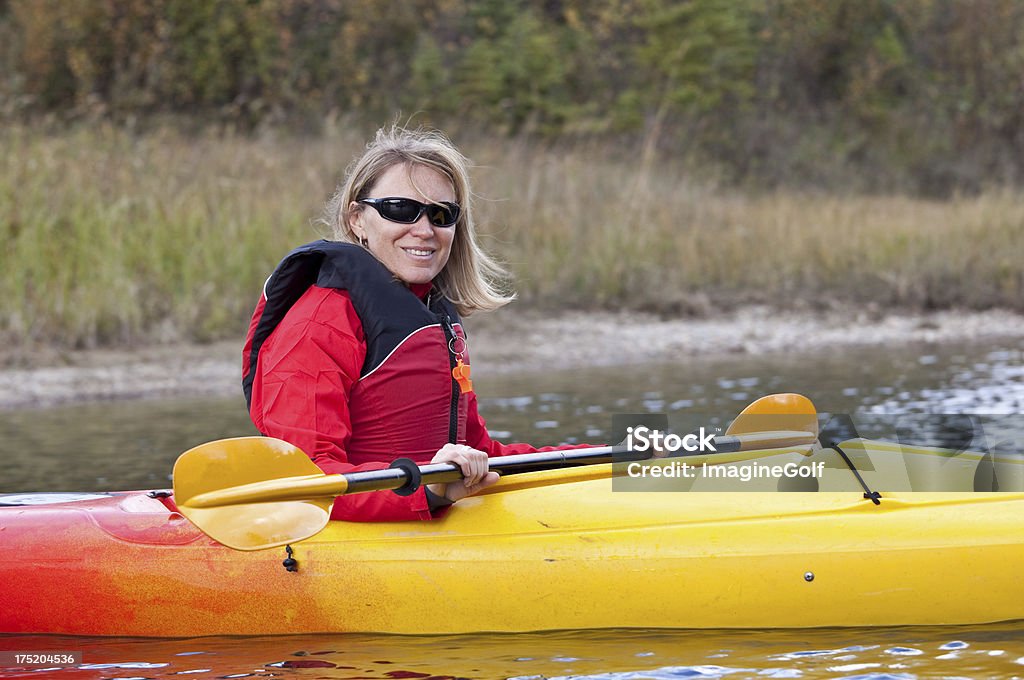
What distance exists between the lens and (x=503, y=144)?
13.6 metres

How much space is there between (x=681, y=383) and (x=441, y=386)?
16.9ft

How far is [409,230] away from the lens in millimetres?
3576

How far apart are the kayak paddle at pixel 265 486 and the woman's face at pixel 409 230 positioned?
538 mm

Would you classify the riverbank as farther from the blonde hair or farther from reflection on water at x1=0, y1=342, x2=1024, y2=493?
the blonde hair

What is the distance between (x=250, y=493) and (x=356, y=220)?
766 mm

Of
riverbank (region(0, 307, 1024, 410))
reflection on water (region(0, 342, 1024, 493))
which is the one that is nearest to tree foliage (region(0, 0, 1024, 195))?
riverbank (region(0, 307, 1024, 410))

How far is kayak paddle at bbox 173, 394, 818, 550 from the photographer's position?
329cm

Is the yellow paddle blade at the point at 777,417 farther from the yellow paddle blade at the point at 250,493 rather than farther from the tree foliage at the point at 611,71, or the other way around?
the tree foliage at the point at 611,71

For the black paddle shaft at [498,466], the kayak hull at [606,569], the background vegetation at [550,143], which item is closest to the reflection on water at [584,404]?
the background vegetation at [550,143]

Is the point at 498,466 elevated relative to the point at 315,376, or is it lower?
lower

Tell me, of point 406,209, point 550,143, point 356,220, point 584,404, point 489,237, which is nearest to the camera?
point 406,209

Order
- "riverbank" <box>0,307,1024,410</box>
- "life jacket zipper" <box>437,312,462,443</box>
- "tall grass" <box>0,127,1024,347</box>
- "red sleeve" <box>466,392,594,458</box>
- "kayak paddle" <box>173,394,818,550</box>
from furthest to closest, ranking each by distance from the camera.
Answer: "tall grass" <box>0,127,1024,347</box>
"riverbank" <box>0,307,1024,410</box>
"red sleeve" <box>466,392,594,458</box>
"life jacket zipper" <box>437,312,462,443</box>
"kayak paddle" <box>173,394,818,550</box>

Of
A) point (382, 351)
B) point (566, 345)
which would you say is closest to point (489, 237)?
point (566, 345)

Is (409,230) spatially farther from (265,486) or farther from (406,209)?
(265,486)
